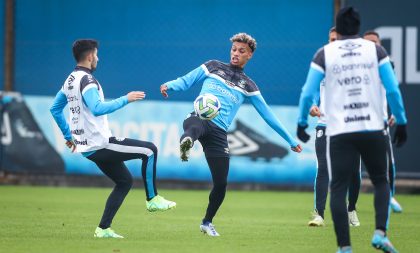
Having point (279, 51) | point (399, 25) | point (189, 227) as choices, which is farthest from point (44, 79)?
point (189, 227)

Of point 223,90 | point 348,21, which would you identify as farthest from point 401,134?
point 223,90

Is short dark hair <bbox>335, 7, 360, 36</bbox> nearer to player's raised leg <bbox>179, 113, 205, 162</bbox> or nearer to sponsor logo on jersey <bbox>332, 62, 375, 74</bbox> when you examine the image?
sponsor logo on jersey <bbox>332, 62, 375, 74</bbox>

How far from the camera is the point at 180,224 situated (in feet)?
38.7

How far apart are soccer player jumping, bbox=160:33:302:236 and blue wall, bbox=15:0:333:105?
7092 mm

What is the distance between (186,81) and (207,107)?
460mm

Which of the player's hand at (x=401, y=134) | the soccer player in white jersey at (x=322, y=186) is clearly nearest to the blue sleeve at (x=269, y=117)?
the soccer player in white jersey at (x=322, y=186)

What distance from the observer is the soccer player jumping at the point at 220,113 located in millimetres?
10492

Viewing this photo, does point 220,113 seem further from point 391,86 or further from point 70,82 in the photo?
point 391,86

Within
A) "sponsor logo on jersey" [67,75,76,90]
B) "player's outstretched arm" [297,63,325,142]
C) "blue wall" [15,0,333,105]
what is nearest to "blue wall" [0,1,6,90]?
"blue wall" [15,0,333,105]

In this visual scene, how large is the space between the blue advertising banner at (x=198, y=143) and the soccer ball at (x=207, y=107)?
7.35 metres

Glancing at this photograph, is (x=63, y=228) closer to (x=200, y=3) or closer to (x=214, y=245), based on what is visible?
(x=214, y=245)

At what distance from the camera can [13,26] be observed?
18.4m

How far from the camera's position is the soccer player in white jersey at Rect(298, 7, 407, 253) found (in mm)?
8055

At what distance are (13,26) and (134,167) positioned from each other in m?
3.37
